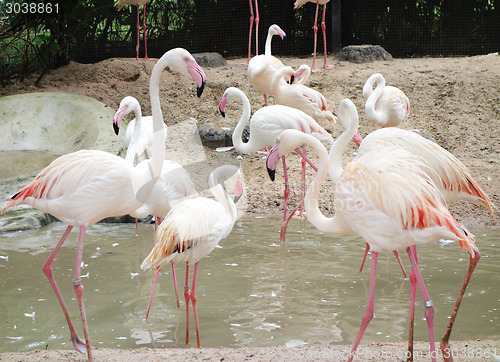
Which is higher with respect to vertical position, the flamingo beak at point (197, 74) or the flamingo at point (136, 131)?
the flamingo beak at point (197, 74)

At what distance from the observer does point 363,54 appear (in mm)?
9531

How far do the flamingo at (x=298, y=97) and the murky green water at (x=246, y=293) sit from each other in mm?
1681

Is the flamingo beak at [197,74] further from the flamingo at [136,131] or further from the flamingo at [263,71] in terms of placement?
the flamingo at [263,71]

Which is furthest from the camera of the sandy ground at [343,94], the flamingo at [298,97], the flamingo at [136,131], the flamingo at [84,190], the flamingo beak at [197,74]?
the sandy ground at [343,94]

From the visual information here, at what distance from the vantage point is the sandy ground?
23.4ft

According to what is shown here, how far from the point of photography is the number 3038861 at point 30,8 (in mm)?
8500

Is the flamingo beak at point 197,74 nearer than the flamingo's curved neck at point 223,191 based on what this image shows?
Yes

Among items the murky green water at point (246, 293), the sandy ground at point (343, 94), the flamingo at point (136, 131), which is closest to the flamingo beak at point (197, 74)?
the flamingo at point (136, 131)

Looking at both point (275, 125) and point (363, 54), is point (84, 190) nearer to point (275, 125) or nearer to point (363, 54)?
point (275, 125)

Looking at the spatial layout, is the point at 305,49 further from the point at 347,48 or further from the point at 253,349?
the point at 253,349

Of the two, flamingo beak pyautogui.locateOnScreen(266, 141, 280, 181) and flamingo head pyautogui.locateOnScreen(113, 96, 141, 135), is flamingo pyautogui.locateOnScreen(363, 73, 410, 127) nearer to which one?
flamingo head pyautogui.locateOnScreen(113, 96, 141, 135)

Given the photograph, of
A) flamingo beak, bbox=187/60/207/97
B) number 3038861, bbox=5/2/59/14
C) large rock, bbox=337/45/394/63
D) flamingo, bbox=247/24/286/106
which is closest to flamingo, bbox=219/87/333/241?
flamingo, bbox=247/24/286/106

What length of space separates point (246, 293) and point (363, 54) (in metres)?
6.44

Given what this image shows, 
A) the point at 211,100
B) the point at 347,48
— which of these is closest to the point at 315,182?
the point at 211,100
